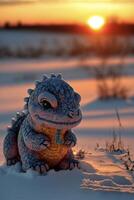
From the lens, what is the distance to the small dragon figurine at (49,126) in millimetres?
4328

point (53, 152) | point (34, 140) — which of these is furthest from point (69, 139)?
point (34, 140)

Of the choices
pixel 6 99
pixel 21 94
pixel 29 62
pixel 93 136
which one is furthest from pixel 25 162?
pixel 29 62

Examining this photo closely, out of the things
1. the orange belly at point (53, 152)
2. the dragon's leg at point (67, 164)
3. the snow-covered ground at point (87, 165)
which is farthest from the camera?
the dragon's leg at point (67, 164)

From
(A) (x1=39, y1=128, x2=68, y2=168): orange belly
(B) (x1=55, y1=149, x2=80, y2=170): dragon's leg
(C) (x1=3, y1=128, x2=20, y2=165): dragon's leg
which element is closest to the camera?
(A) (x1=39, y1=128, x2=68, y2=168): orange belly

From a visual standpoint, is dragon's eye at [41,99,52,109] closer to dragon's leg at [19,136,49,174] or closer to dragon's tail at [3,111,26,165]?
dragon's leg at [19,136,49,174]

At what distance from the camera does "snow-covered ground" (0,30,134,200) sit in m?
4.29

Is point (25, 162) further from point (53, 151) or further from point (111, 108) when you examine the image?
point (111, 108)

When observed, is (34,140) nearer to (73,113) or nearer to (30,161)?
(30,161)

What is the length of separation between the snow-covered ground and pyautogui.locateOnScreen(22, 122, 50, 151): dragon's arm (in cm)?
22

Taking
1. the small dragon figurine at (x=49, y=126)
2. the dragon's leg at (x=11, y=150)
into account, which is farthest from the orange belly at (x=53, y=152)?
the dragon's leg at (x=11, y=150)

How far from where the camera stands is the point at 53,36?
27062mm

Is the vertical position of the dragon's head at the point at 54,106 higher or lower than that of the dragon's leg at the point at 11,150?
higher

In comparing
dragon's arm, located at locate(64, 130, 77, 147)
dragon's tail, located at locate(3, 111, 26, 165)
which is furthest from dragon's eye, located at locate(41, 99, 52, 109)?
dragon's tail, located at locate(3, 111, 26, 165)

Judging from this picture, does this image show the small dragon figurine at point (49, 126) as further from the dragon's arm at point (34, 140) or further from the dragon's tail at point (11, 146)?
the dragon's tail at point (11, 146)
